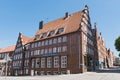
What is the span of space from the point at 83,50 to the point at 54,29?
1294 centimetres

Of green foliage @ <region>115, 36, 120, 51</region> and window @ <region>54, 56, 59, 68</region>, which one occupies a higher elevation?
green foliage @ <region>115, 36, 120, 51</region>

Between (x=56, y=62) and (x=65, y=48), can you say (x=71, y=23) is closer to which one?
(x=65, y=48)

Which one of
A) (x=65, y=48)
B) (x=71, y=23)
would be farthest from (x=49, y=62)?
(x=71, y=23)

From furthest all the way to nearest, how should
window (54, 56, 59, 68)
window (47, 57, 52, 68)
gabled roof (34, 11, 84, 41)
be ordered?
window (47, 57, 52, 68)
window (54, 56, 59, 68)
gabled roof (34, 11, 84, 41)

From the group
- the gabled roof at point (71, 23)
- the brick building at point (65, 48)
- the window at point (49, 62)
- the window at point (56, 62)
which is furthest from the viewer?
the window at point (49, 62)

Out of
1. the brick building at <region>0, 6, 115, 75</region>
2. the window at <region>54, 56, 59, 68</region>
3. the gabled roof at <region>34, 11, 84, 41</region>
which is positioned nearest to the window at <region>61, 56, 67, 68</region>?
the brick building at <region>0, 6, 115, 75</region>

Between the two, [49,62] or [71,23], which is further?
[49,62]

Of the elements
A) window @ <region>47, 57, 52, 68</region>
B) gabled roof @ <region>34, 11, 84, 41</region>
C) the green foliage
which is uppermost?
gabled roof @ <region>34, 11, 84, 41</region>

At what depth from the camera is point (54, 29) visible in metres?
51.0

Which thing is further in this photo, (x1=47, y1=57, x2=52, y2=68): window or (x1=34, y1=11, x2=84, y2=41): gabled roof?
(x1=47, y1=57, x2=52, y2=68): window

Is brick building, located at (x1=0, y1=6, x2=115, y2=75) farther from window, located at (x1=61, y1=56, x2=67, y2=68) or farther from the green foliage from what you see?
the green foliage

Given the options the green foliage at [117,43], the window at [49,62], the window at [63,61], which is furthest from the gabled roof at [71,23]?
the green foliage at [117,43]

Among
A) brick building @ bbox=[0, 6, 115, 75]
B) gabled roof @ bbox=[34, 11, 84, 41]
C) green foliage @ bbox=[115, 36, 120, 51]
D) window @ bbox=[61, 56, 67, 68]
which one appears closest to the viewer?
brick building @ bbox=[0, 6, 115, 75]

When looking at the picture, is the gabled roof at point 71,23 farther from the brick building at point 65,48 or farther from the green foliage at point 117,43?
the green foliage at point 117,43
